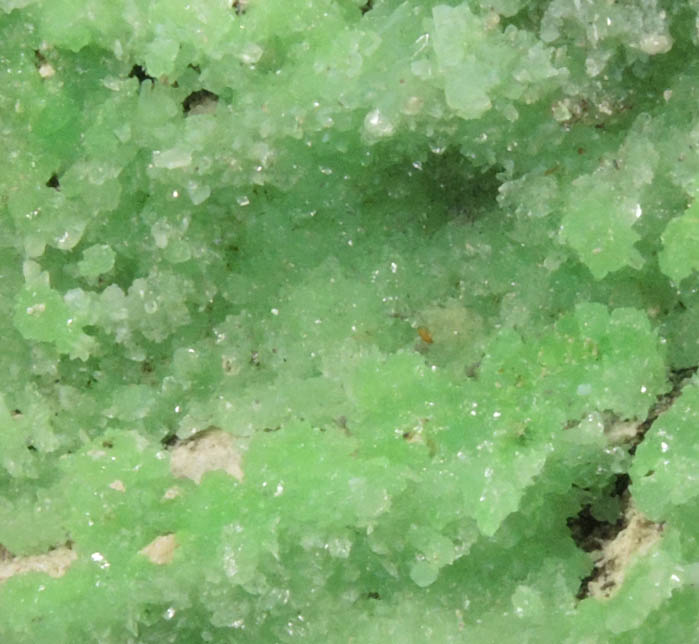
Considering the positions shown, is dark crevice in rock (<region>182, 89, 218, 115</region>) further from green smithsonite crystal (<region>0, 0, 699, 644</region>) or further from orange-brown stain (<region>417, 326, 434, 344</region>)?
orange-brown stain (<region>417, 326, 434, 344</region>)

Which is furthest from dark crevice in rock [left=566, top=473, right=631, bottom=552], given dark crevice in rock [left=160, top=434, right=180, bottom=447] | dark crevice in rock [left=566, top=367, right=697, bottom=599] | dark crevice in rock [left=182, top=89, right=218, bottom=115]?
dark crevice in rock [left=182, top=89, right=218, bottom=115]

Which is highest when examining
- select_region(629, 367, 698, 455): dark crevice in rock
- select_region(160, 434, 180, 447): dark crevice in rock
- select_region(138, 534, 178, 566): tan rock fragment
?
select_region(629, 367, 698, 455): dark crevice in rock

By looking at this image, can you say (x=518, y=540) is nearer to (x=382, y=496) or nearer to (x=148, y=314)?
(x=382, y=496)

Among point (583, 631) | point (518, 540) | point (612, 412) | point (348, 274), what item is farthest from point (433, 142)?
point (583, 631)

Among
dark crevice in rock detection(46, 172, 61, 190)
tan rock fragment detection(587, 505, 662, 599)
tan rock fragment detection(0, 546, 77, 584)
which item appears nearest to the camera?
tan rock fragment detection(587, 505, 662, 599)

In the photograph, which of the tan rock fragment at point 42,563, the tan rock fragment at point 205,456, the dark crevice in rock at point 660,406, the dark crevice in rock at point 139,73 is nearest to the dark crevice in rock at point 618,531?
the dark crevice in rock at point 660,406

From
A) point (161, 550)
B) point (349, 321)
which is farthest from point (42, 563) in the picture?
point (349, 321)
